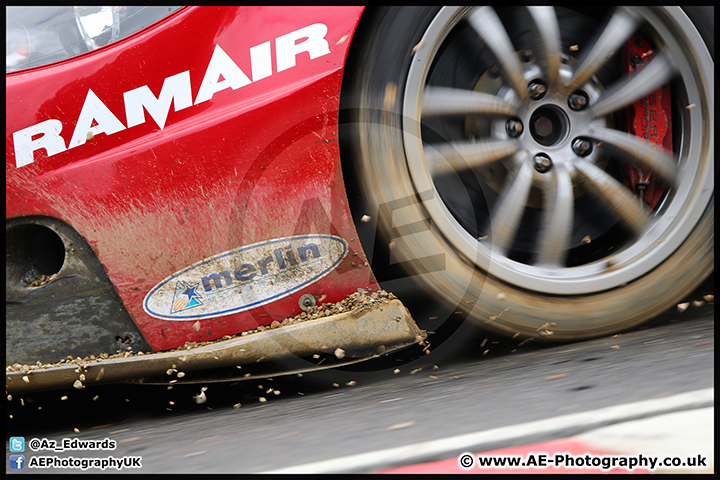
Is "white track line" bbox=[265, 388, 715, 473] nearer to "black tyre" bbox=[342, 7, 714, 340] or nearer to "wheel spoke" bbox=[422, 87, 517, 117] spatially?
"black tyre" bbox=[342, 7, 714, 340]

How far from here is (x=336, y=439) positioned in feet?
3.75

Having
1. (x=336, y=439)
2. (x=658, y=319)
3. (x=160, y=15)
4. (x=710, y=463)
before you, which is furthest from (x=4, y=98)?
(x=658, y=319)

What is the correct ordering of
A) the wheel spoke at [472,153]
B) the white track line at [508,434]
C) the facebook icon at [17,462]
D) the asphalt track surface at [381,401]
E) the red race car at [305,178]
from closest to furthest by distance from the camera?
the white track line at [508,434]
the asphalt track surface at [381,401]
the facebook icon at [17,462]
the red race car at [305,178]
the wheel spoke at [472,153]

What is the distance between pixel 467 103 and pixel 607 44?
0.49 metres

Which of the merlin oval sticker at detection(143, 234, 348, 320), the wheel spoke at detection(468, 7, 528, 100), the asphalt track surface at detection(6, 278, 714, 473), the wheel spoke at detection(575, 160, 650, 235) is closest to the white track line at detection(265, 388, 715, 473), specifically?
the asphalt track surface at detection(6, 278, 714, 473)

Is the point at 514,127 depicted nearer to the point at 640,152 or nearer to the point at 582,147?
the point at 582,147

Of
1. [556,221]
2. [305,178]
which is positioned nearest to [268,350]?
[305,178]

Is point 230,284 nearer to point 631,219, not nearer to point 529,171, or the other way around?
point 529,171

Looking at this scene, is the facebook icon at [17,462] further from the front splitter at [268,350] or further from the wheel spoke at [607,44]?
the wheel spoke at [607,44]

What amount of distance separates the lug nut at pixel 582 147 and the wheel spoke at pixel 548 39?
0.21 metres

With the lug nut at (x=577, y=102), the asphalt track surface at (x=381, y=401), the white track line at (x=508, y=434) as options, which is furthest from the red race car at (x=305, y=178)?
the white track line at (x=508, y=434)

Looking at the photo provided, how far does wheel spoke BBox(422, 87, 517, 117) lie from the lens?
1.56m

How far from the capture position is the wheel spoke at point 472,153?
158cm

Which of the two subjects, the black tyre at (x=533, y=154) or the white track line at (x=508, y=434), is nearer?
the white track line at (x=508, y=434)
